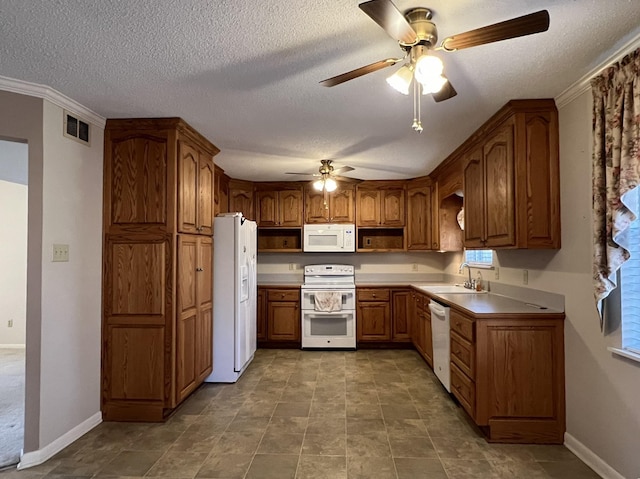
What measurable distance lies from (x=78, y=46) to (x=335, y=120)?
1.66 meters

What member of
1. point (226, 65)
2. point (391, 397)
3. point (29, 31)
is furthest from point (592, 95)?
point (29, 31)

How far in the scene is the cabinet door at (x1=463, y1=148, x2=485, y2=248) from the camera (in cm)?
306

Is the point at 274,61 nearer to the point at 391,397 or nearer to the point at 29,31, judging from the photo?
the point at 29,31

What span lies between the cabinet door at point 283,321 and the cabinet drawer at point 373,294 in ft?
2.83

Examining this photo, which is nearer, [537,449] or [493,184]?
[537,449]

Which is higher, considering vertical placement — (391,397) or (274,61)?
(274,61)

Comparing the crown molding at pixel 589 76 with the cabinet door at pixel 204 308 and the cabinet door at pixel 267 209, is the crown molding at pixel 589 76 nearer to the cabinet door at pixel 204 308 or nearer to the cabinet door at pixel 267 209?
the cabinet door at pixel 204 308

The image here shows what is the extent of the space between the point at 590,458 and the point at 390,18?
8.65 feet

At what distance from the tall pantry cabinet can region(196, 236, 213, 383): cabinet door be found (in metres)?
0.36

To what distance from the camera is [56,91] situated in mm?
2301

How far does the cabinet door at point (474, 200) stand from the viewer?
10.1 feet

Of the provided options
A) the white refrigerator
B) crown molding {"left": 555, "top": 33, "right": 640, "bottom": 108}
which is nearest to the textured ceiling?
crown molding {"left": 555, "top": 33, "right": 640, "bottom": 108}

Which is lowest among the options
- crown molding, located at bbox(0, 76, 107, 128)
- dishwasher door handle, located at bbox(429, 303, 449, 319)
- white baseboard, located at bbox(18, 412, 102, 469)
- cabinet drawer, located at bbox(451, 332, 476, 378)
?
white baseboard, located at bbox(18, 412, 102, 469)

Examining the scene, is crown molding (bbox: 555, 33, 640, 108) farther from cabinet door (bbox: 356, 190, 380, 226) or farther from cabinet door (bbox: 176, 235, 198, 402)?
cabinet door (bbox: 176, 235, 198, 402)
